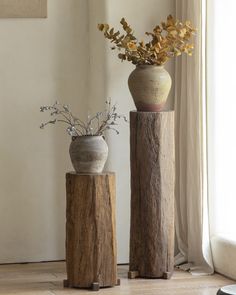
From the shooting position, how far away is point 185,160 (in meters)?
5.48

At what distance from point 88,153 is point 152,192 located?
1.52 ft

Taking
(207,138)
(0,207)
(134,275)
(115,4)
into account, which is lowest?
(134,275)

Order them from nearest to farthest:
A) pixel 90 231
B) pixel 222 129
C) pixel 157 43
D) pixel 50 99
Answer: pixel 90 231, pixel 157 43, pixel 222 129, pixel 50 99

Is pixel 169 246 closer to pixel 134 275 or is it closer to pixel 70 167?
pixel 134 275

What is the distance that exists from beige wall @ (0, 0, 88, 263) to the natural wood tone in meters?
0.04

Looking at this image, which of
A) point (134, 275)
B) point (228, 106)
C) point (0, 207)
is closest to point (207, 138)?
point (228, 106)

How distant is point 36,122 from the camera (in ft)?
18.3

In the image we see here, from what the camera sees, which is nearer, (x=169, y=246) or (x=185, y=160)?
(x=169, y=246)

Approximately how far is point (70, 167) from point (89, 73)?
0.61 metres

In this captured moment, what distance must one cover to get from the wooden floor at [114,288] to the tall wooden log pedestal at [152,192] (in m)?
0.13

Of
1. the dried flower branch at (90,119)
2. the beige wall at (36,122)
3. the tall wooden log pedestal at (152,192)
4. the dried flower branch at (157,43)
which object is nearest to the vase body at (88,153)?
the tall wooden log pedestal at (152,192)

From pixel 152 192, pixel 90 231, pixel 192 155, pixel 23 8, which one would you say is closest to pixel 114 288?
pixel 90 231

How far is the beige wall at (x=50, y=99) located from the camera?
550cm

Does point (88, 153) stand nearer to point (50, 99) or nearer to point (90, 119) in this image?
point (90, 119)
